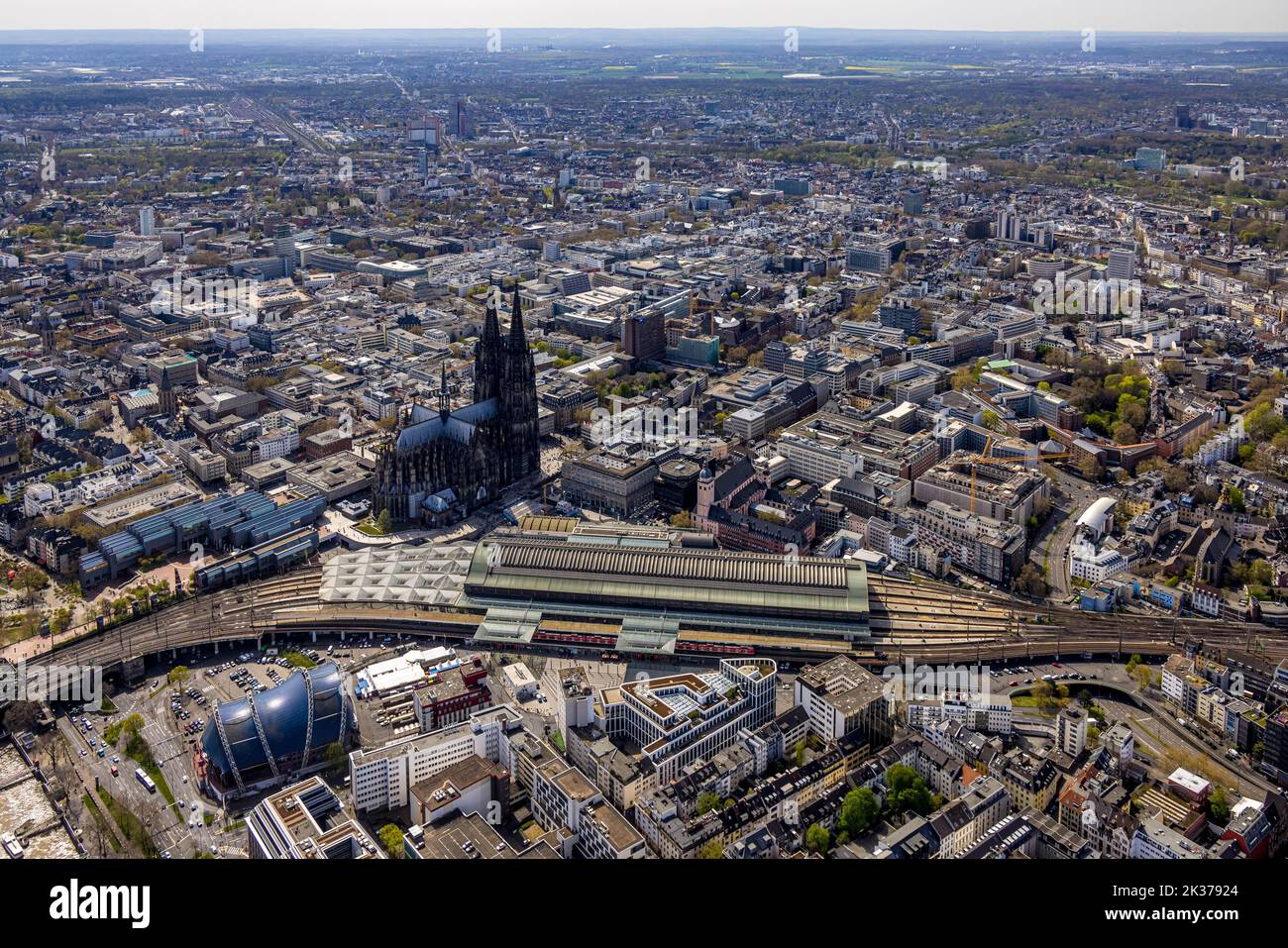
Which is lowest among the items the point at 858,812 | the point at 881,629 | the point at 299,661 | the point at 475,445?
the point at 858,812

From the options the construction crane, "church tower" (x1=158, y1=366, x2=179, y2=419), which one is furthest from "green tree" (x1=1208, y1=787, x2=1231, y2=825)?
"church tower" (x1=158, y1=366, x2=179, y2=419)

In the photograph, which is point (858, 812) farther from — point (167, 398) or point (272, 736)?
point (167, 398)

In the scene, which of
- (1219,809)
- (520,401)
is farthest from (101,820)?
(1219,809)

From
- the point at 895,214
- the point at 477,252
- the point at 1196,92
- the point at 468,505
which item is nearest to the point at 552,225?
the point at 477,252

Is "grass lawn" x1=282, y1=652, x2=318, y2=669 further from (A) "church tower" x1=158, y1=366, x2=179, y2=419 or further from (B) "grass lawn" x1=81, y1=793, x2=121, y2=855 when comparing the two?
(A) "church tower" x1=158, y1=366, x2=179, y2=419

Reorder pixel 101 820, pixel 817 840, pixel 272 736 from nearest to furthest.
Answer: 1. pixel 817 840
2. pixel 101 820
3. pixel 272 736

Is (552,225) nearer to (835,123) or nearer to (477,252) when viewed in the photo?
(477,252)
